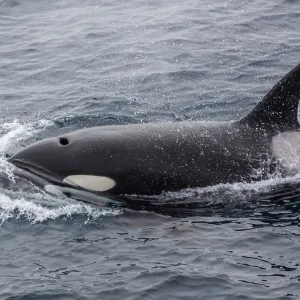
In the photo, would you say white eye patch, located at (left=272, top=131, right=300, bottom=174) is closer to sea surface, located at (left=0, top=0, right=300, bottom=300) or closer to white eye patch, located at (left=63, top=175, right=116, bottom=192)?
sea surface, located at (left=0, top=0, right=300, bottom=300)

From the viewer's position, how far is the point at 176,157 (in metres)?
12.4

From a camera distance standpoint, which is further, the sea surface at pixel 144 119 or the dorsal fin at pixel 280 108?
the dorsal fin at pixel 280 108

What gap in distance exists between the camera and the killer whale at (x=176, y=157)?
12.3m

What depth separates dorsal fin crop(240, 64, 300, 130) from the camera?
12141mm

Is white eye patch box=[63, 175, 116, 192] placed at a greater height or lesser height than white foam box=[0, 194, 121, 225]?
greater

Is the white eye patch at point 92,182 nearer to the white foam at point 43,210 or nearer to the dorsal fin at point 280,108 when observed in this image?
the white foam at point 43,210

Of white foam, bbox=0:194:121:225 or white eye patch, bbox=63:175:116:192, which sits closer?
white foam, bbox=0:194:121:225

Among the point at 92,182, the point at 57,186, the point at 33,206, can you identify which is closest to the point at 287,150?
the point at 92,182

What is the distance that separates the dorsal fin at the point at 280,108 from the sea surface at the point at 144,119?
3.24 feet

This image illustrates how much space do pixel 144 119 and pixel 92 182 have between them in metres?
4.86

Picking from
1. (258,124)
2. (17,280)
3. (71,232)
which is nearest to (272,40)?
(258,124)

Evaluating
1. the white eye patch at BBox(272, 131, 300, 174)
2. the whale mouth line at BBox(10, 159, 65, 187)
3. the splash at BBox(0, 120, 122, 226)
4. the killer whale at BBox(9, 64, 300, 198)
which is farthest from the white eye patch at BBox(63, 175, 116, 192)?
the white eye patch at BBox(272, 131, 300, 174)

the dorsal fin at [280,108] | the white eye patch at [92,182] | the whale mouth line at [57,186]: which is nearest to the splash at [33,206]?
the whale mouth line at [57,186]

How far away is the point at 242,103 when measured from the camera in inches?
691
